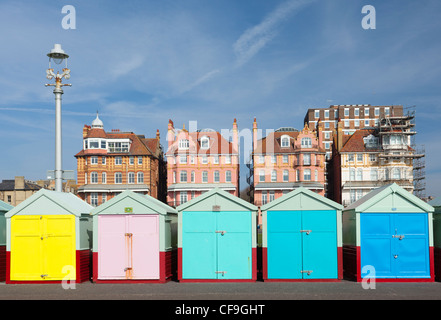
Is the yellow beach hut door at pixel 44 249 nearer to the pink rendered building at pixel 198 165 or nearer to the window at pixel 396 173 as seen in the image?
the pink rendered building at pixel 198 165

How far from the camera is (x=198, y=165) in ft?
230

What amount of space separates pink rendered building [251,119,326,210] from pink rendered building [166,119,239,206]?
10.2ft

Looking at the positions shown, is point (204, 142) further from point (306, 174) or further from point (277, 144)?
point (306, 174)

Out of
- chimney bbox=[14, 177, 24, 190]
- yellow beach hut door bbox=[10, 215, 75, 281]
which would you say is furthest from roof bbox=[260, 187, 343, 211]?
chimney bbox=[14, 177, 24, 190]

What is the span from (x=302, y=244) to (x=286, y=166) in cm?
4968

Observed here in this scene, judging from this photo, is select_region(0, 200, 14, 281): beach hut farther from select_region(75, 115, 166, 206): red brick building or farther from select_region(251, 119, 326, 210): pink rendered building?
select_region(251, 119, 326, 210): pink rendered building

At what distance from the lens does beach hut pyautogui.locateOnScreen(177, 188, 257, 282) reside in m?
20.8

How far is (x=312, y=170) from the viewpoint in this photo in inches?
2721

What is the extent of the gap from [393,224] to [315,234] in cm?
302

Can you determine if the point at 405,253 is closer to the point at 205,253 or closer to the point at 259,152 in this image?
the point at 205,253

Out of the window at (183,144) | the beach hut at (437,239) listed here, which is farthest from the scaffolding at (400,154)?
the beach hut at (437,239)

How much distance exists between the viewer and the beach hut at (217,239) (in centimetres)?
2075

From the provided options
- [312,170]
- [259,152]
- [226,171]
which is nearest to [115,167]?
[226,171]

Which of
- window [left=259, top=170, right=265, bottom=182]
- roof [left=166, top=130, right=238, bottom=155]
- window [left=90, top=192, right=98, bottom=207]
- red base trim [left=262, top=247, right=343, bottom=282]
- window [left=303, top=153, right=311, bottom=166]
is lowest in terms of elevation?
red base trim [left=262, top=247, right=343, bottom=282]
